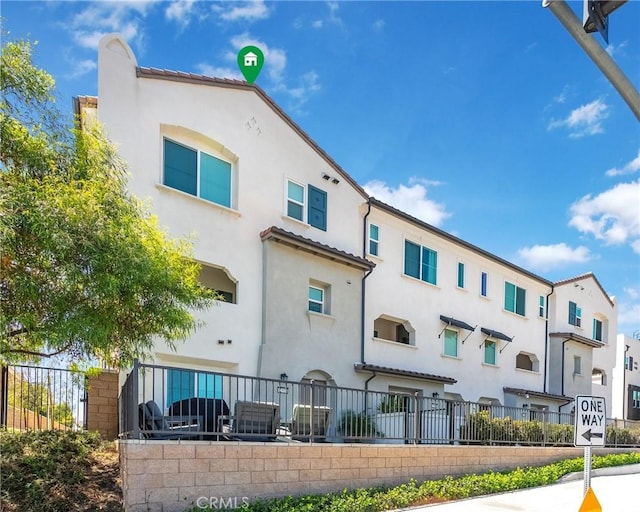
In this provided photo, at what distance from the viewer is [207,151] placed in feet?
51.8

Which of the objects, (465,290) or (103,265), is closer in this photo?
(103,265)

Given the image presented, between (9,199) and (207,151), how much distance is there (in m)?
8.19

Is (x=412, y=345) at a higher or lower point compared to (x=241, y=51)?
lower

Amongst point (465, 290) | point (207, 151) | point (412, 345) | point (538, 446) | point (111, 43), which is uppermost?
point (111, 43)

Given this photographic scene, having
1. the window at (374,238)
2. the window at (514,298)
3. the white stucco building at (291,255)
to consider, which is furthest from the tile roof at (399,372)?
the window at (514,298)

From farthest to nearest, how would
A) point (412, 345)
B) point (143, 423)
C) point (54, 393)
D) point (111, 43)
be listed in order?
point (412, 345)
point (111, 43)
point (54, 393)
point (143, 423)

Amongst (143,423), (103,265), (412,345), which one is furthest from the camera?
(412,345)

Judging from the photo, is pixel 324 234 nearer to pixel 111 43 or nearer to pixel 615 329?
pixel 111 43

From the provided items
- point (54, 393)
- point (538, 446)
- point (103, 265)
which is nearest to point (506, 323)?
point (538, 446)

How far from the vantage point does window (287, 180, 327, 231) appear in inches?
699

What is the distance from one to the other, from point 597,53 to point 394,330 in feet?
61.5

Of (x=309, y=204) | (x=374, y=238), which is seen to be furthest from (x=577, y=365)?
(x=309, y=204)

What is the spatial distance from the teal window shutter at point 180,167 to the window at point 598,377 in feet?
96.7

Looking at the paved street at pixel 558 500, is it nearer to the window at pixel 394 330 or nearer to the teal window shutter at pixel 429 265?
the window at pixel 394 330
